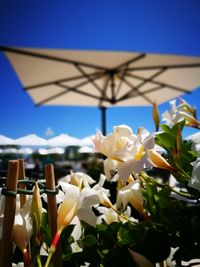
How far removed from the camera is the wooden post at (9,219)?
48cm

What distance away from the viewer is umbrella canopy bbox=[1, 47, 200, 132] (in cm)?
404

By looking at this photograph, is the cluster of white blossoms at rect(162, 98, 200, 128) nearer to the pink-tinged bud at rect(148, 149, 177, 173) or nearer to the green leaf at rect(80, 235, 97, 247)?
the pink-tinged bud at rect(148, 149, 177, 173)

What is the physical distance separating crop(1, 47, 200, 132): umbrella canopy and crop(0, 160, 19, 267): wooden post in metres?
3.57

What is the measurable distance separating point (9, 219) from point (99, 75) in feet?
14.1

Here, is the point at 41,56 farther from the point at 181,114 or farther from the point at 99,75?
the point at 181,114

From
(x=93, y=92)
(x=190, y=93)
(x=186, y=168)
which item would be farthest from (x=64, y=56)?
(x=186, y=168)

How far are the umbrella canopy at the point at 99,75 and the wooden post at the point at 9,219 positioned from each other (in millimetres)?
3575

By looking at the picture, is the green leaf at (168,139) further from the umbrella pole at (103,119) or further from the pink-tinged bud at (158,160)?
the umbrella pole at (103,119)

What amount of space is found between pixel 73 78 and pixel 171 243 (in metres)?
4.48

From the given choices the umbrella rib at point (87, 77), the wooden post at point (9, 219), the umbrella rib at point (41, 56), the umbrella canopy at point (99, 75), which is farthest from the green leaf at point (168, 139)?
the umbrella rib at point (87, 77)

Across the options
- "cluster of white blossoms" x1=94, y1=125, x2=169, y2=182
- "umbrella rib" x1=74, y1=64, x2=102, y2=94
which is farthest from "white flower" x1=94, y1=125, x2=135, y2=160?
"umbrella rib" x1=74, y1=64, x2=102, y2=94

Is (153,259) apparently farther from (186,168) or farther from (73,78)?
(73,78)

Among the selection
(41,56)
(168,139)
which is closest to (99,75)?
(41,56)

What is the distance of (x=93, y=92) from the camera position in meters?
5.33
